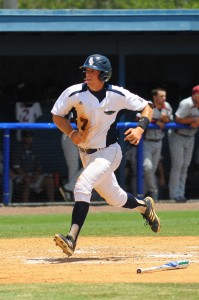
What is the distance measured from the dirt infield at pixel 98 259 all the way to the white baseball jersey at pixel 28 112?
561 cm

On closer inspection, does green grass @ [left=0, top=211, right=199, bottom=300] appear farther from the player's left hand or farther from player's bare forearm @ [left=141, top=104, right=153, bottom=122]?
player's bare forearm @ [left=141, top=104, right=153, bottom=122]

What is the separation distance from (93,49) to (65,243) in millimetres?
8696

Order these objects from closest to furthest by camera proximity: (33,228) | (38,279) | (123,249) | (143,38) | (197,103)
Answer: (38,279)
(123,249)
(33,228)
(197,103)
(143,38)

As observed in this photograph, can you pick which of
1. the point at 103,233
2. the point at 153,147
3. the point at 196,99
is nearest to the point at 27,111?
the point at 153,147

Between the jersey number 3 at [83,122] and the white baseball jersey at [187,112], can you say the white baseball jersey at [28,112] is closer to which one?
the white baseball jersey at [187,112]

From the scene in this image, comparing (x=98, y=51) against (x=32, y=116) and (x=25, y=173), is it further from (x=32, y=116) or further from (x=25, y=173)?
(x=25, y=173)

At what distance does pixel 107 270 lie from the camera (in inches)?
281

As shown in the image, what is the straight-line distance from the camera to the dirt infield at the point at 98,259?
677cm

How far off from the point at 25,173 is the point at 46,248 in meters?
5.51

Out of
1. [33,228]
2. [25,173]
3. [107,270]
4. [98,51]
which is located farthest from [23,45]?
[107,270]

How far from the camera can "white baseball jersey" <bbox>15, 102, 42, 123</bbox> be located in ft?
49.7

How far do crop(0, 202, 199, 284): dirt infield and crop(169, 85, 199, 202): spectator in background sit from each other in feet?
14.1

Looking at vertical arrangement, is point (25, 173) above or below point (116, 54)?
below

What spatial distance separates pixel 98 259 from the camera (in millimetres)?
7914
